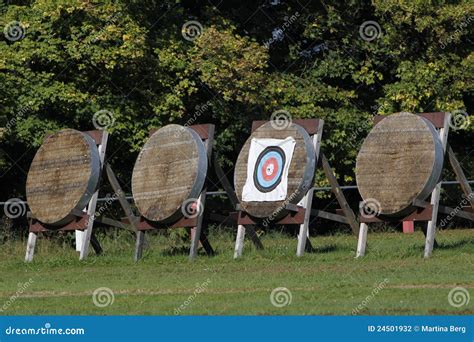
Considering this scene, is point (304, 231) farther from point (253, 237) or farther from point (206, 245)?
point (206, 245)

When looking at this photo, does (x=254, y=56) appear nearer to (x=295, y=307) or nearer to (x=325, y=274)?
(x=325, y=274)

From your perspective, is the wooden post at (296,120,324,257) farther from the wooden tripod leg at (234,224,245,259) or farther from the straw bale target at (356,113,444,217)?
the wooden tripod leg at (234,224,245,259)

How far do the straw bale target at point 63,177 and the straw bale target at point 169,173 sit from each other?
36.3 inches

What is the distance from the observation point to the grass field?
45.9ft

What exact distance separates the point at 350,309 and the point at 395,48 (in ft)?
59.6

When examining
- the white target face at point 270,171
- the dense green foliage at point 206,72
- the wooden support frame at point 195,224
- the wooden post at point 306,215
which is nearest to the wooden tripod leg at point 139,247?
the wooden support frame at point 195,224

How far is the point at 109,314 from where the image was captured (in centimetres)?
1362

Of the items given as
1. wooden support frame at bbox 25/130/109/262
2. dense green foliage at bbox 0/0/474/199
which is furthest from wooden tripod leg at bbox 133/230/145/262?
dense green foliage at bbox 0/0/474/199

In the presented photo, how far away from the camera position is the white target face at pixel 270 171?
20.8 m

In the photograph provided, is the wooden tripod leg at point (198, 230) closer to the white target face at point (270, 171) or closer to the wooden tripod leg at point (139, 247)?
the white target face at point (270, 171)

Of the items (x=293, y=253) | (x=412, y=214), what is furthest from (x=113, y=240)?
(x=412, y=214)

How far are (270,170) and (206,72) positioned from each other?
9.01 metres

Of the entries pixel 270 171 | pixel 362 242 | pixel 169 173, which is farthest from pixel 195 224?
pixel 362 242

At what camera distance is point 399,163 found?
64.8ft
